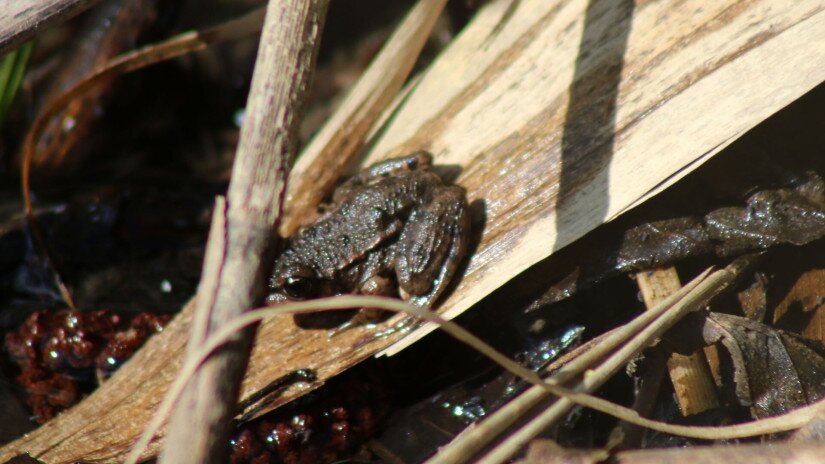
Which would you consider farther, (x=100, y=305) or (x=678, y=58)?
(x=100, y=305)

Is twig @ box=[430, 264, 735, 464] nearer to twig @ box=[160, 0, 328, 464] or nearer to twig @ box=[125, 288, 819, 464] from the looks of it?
twig @ box=[125, 288, 819, 464]

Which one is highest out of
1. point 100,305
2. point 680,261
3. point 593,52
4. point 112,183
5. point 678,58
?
point 112,183

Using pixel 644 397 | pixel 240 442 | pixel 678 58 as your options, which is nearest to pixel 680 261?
pixel 644 397

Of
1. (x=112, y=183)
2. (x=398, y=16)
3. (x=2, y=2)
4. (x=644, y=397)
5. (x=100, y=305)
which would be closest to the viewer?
(x=2, y=2)

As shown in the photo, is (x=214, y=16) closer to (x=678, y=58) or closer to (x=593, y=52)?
(x=593, y=52)

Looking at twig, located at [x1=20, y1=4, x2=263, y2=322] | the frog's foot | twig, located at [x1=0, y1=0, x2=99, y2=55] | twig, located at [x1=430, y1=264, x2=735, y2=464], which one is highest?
twig, located at [x1=20, y1=4, x2=263, y2=322]

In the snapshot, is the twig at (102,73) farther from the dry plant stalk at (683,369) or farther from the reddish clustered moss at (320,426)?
A: the dry plant stalk at (683,369)

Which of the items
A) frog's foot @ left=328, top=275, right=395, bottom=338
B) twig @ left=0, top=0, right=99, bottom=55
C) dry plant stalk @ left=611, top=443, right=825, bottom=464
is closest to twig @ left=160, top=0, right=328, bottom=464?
twig @ left=0, top=0, right=99, bottom=55
